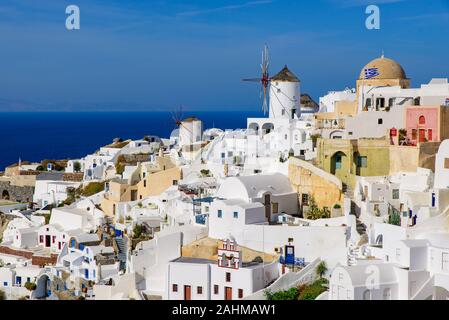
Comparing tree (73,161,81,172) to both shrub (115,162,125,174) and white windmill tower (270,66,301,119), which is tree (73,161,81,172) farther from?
white windmill tower (270,66,301,119)

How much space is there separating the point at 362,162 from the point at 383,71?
656 centimetres

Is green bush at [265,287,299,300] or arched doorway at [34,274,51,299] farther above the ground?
green bush at [265,287,299,300]

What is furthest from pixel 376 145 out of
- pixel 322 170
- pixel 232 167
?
pixel 232 167

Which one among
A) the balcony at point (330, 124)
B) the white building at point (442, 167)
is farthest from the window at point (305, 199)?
the balcony at point (330, 124)

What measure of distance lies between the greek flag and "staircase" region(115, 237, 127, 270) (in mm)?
10037

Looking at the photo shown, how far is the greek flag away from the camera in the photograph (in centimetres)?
2780

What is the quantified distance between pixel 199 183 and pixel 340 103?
567cm

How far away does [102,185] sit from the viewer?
30797mm

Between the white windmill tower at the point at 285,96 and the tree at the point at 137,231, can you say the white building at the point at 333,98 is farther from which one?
the tree at the point at 137,231

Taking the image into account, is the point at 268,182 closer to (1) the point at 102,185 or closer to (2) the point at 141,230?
(2) the point at 141,230

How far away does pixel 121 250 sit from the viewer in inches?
902

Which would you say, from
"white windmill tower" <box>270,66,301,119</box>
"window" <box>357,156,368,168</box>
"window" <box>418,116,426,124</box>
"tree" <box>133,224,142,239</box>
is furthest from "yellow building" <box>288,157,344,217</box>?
"white windmill tower" <box>270,66,301,119</box>

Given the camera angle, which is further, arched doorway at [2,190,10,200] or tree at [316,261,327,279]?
arched doorway at [2,190,10,200]

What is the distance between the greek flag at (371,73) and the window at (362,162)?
622cm
